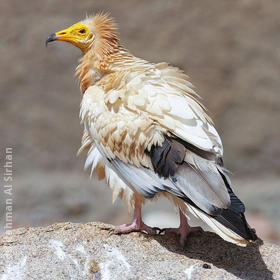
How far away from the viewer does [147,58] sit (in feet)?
35.9

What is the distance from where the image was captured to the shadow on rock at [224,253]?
5.34 m

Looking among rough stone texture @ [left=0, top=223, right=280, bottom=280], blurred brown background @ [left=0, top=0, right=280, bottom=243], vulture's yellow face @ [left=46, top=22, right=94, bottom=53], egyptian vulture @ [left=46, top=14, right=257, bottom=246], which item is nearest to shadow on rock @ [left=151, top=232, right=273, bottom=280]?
rough stone texture @ [left=0, top=223, right=280, bottom=280]

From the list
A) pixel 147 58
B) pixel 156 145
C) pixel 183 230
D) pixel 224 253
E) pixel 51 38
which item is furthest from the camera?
pixel 147 58

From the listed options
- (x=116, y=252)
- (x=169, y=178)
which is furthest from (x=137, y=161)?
(x=116, y=252)

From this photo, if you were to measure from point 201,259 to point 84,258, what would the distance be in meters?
0.97

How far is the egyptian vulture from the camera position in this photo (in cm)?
522

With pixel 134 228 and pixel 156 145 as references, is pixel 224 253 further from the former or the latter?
pixel 156 145

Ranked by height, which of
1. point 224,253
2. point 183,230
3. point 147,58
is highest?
point 147,58

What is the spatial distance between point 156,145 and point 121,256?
96cm

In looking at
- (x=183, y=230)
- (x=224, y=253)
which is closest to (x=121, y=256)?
(x=183, y=230)

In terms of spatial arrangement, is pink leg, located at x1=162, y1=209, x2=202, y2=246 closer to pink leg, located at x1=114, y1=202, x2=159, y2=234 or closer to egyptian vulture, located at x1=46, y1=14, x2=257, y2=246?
egyptian vulture, located at x1=46, y1=14, x2=257, y2=246

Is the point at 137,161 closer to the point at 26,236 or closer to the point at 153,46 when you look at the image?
the point at 26,236

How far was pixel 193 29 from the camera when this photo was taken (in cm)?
1090

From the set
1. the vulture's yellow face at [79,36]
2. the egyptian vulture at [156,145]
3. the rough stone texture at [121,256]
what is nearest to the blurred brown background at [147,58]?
the vulture's yellow face at [79,36]
